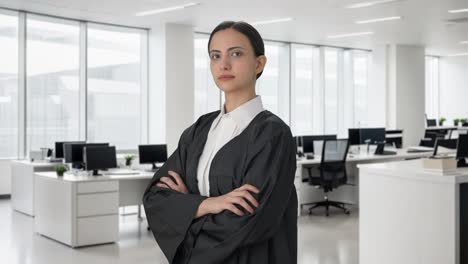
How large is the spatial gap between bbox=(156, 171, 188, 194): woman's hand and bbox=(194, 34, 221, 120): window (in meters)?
11.1

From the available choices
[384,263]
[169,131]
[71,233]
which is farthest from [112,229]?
[169,131]

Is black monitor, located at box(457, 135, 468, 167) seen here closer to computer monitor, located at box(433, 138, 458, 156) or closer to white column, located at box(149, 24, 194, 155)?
computer monitor, located at box(433, 138, 458, 156)

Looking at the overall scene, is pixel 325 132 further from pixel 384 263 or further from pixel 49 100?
pixel 384 263

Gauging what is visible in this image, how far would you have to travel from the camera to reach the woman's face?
160cm

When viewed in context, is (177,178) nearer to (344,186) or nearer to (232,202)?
(232,202)

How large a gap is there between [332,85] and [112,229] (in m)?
10.6

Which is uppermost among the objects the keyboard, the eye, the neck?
the eye

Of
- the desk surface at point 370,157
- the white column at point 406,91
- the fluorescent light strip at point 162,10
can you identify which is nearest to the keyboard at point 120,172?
the desk surface at point 370,157

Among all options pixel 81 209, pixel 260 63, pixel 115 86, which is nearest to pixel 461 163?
pixel 260 63

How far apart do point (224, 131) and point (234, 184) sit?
18 cm

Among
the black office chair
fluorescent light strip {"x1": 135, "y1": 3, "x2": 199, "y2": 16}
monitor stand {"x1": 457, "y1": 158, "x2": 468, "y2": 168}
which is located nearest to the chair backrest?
the black office chair

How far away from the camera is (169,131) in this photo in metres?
11.6

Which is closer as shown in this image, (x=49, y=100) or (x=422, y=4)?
(x=422, y=4)

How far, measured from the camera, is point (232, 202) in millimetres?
1490
